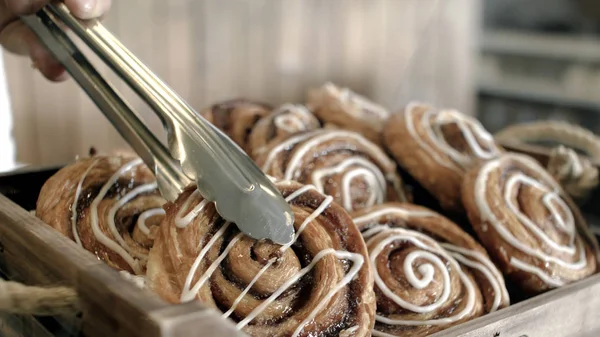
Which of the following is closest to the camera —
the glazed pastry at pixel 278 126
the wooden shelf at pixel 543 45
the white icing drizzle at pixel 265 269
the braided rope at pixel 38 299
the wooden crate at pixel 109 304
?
the wooden crate at pixel 109 304

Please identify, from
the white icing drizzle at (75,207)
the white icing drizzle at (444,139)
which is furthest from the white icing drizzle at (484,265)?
the white icing drizzle at (75,207)

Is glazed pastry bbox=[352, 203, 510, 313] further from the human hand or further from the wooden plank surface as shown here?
the wooden plank surface

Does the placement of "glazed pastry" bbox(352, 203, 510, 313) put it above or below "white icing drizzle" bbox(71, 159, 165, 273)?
below

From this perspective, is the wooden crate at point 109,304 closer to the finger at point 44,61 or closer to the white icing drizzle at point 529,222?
the white icing drizzle at point 529,222

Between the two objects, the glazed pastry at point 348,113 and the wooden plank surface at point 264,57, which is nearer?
the glazed pastry at point 348,113

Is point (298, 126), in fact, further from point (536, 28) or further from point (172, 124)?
point (536, 28)

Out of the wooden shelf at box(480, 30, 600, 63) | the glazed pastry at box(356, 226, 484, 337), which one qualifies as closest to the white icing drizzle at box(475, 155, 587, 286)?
the glazed pastry at box(356, 226, 484, 337)

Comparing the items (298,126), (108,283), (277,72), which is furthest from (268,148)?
(277,72)
